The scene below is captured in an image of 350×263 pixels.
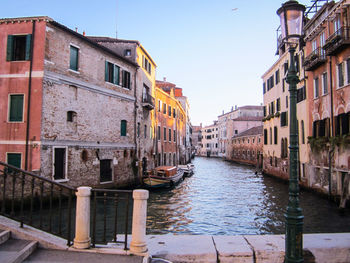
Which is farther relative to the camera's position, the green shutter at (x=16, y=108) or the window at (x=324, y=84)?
the window at (x=324, y=84)

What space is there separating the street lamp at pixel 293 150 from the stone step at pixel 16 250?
3631 millimetres

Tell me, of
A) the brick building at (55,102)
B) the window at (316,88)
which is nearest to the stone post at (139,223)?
the brick building at (55,102)

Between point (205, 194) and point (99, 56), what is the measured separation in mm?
10995

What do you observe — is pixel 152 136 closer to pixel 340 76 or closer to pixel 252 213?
pixel 252 213

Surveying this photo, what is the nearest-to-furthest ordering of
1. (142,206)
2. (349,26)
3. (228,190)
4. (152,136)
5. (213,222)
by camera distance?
1. (142,206)
2. (213,222)
3. (349,26)
4. (228,190)
5. (152,136)

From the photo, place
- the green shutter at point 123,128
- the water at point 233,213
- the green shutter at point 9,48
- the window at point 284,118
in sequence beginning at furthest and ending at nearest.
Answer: the window at point 284,118
the green shutter at point 123,128
the green shutter at point 9,48
the water at point 233,213

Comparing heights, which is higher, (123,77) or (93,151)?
(123,77)

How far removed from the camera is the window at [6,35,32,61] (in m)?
13.3

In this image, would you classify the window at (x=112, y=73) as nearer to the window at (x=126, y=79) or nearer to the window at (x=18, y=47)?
the window at (x=126, y=79)

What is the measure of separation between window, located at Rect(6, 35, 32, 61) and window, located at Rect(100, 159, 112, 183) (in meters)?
6.93

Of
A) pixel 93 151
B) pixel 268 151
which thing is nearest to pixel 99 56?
pixel 93 151

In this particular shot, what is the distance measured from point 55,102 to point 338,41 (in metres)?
13.7

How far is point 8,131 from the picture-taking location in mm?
13117

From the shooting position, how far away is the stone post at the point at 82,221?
4309 millimetres
